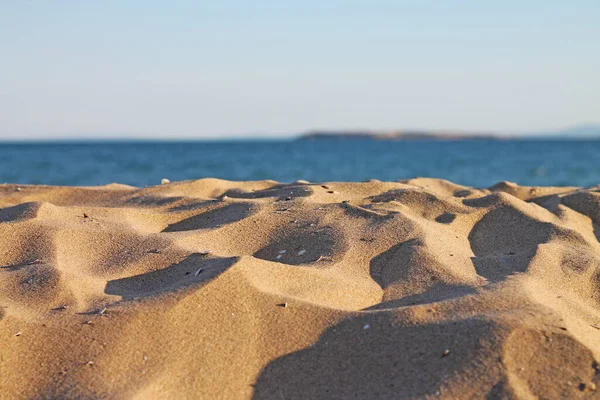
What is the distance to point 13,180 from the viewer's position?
2000 centimetres

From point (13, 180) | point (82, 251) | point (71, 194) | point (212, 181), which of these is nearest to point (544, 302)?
point (82, 251)

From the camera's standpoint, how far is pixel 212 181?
4.92 meters

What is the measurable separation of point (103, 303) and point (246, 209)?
4.24 feet

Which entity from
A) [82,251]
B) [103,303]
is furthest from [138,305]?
[82,251]

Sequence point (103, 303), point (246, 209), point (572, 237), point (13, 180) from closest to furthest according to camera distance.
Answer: point (103, 303), point (572, 237), point (246, 209), point (13, 180)

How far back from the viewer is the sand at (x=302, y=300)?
2.31m

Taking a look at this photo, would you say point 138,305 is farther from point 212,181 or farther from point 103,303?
point 212,181

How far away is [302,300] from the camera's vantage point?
2.72m

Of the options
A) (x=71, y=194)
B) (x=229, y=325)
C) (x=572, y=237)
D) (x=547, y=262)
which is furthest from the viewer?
(x=71, y=194)

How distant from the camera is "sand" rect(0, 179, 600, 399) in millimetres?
2307

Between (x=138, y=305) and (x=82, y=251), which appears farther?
(x=82, y=251)

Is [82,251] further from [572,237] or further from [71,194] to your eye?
[572,237]

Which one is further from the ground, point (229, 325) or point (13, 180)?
point (229, 325)

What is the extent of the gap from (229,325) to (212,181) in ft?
8.00
